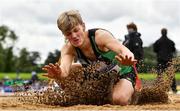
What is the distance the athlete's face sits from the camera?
265 inches

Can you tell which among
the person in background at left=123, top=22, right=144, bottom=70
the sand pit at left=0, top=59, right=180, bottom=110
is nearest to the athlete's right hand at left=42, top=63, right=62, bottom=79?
the sand pit at left=0, top=59, right=180, bottom=110

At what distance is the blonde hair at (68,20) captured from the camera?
6.70 meters

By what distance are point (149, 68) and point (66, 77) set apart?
1.21m

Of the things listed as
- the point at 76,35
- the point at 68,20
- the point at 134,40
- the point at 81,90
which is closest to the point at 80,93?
the point at 81,90

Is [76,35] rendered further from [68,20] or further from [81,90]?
[81,90]

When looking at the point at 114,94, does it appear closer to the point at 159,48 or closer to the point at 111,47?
the point at 111,47

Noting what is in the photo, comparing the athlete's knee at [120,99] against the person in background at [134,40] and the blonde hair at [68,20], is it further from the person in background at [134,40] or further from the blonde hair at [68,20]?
the person in background at [134,40]

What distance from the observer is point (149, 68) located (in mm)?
7473

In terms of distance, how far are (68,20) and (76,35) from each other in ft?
0.69

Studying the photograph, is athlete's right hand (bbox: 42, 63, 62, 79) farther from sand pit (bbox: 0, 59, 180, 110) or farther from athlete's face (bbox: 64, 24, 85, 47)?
athlete's face (bbox: 64, 24, 85, 47)

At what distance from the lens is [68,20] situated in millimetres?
6754

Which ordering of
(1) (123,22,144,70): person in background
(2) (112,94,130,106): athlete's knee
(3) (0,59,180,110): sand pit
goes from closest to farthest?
1. (2) (112,94,130,106): athlete's knee
2. (3) (0,59,180,110): sand pit
3. (1) (123,22,144,70): person in background

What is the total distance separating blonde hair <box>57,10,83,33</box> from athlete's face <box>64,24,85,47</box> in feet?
0.16

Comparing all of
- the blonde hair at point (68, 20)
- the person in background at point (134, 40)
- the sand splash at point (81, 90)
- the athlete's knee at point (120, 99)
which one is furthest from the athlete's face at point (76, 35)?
the person in background at point (134, 40)
